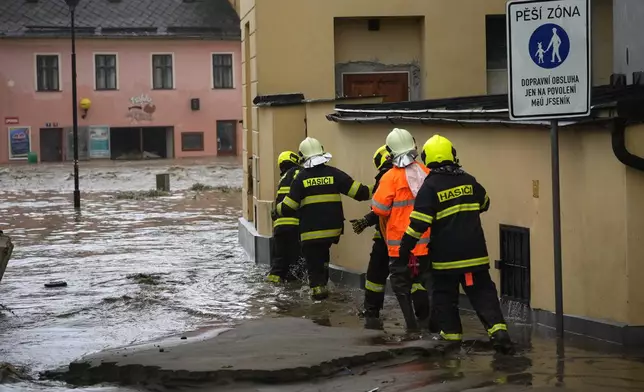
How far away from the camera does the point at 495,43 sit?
62.5 ft

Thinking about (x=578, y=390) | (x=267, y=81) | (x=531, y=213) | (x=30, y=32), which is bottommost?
(x=578, y=390)

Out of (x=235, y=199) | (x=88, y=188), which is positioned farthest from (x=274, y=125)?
(x=88, y=188)

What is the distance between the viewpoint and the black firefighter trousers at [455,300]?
29.8 ft

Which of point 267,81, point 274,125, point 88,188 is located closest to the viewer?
point 274,125

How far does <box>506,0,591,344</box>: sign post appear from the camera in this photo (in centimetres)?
842

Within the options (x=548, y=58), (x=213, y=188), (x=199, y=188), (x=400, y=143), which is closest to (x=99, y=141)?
(x=213, y=188)

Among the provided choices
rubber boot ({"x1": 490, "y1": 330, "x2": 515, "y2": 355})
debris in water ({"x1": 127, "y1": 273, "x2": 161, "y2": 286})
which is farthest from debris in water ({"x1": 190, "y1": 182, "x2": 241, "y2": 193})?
rubber boot ({"x1": 490, "y1": 330, "x2": 515, "y2": 355})

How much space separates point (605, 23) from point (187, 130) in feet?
140

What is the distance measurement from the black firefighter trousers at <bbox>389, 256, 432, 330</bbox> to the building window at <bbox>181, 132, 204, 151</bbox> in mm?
49585

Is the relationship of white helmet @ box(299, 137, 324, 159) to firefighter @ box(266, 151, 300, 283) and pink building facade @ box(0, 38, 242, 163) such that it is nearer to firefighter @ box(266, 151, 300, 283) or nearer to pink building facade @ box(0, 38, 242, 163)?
firefighter @ box(266, 151, 300, 283)

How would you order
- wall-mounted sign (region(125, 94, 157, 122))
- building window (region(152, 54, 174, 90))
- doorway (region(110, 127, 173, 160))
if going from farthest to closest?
building window (region(152, 54, 174, 90)), doorway (region(110, 127, 173, 160)), wall-mounted sign (region(125, 94, 157, 122))

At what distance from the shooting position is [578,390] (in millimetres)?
7496

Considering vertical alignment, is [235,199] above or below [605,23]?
below

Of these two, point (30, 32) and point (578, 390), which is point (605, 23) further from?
point (30, 32)
